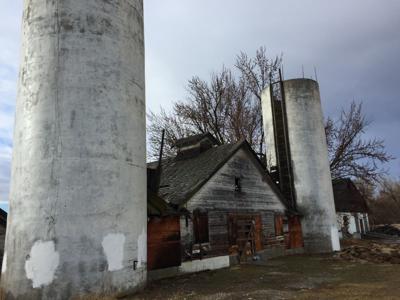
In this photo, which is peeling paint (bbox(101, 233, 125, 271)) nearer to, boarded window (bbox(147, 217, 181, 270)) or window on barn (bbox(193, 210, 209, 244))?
boarded window (bbox(147, 217, 181, 270))

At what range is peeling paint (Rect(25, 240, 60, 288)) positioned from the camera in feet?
26.3

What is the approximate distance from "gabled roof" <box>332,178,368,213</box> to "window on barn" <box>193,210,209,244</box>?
2160 centimetres

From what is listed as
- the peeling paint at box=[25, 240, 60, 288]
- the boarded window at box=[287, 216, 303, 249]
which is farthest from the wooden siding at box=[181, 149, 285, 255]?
the peeling paint at box=[25, 240, 60, 288]

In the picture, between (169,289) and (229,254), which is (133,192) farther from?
(229,254)

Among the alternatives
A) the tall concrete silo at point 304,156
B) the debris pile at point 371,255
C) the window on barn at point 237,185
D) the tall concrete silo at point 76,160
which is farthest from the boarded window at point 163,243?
the tall concrete silo at point 304,156

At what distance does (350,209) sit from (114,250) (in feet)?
95.5

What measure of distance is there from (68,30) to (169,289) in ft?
24.2

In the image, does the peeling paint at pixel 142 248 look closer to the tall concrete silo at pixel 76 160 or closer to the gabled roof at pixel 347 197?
the tall concrete silo at pixel 76 160

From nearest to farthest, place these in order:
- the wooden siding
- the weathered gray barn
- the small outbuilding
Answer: the weathered gray barn → the wooden siding → the small outbuilding

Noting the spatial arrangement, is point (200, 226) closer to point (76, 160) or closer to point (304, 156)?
point (76, 160)

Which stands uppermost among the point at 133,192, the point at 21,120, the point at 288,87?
the point at 288,87

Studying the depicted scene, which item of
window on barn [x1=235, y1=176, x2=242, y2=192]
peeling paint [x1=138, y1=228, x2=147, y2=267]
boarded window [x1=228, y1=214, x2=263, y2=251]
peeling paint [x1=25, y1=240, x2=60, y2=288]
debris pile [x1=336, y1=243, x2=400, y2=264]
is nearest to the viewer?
peeling paint [x1=25, y1=240, x2=60, y2=288]

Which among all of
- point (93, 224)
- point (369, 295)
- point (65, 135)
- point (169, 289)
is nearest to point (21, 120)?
point (65, 135)

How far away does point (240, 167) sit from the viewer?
1681 centimetres
